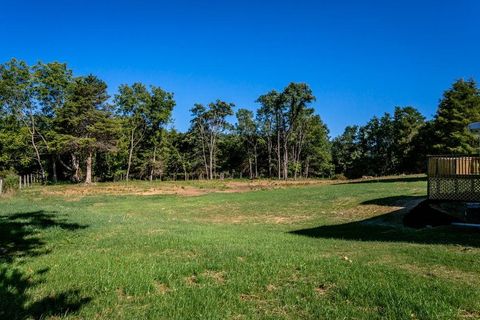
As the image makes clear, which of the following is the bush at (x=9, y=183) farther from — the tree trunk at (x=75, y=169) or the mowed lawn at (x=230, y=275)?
the tree trunk at (x=75, y=169)

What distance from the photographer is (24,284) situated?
242 inches

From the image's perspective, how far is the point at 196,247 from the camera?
8.96 m

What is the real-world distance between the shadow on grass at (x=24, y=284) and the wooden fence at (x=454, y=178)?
12763 millimetres

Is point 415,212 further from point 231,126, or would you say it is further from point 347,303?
point 231,126

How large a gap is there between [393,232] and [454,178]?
A: 4.20 metres

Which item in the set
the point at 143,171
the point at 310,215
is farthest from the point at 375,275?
the point at 143,171

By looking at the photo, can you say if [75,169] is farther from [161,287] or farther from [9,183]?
[161,287]

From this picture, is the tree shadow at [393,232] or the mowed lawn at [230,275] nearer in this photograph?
the mowed lawn at [230,275]

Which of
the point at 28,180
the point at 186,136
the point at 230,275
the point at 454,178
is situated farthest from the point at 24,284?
the point at 186,136

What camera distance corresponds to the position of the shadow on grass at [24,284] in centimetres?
501

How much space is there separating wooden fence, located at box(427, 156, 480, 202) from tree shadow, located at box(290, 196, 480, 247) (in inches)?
66.8

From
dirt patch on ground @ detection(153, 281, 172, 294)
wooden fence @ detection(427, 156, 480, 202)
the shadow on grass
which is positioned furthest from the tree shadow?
the shadow on grass

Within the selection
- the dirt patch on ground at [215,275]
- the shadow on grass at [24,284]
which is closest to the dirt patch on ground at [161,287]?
the dirt patch on ground at [215,275]

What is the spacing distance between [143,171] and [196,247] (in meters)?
62.2
